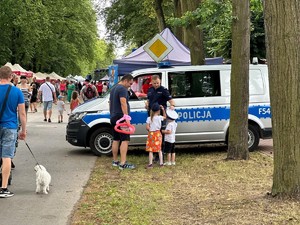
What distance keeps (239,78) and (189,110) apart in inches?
63.3

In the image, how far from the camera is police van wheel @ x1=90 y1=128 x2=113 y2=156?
35.4 feet

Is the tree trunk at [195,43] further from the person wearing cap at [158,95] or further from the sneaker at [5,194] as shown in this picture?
the sneaker at [5,194]

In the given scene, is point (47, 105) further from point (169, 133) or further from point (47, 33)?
point (47, 33)

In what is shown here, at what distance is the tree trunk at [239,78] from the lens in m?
9.42

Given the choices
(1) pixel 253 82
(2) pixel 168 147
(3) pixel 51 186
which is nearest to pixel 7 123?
(3) pixel 51 186

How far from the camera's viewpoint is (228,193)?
267 inches

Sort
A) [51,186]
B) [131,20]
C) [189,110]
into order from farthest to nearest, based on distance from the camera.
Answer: [131,20]
[189,110]
[51,186]

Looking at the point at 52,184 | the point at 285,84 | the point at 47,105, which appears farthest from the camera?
the point at 47,105

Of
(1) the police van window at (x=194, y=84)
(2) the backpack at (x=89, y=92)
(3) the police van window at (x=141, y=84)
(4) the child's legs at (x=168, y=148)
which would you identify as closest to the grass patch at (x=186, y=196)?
(4) the child's legs at (x=168, y=148)

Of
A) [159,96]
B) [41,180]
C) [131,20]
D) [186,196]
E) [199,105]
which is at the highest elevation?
[131,20]

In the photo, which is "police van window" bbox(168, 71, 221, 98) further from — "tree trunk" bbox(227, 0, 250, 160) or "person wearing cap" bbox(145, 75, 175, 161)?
"tree trunk" bbox(227, 0, 250, 160)

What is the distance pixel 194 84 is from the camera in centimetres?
1083

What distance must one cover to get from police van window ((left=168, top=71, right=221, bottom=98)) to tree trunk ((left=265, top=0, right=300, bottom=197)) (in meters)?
5.01

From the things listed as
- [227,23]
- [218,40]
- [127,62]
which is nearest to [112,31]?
[218,40]
